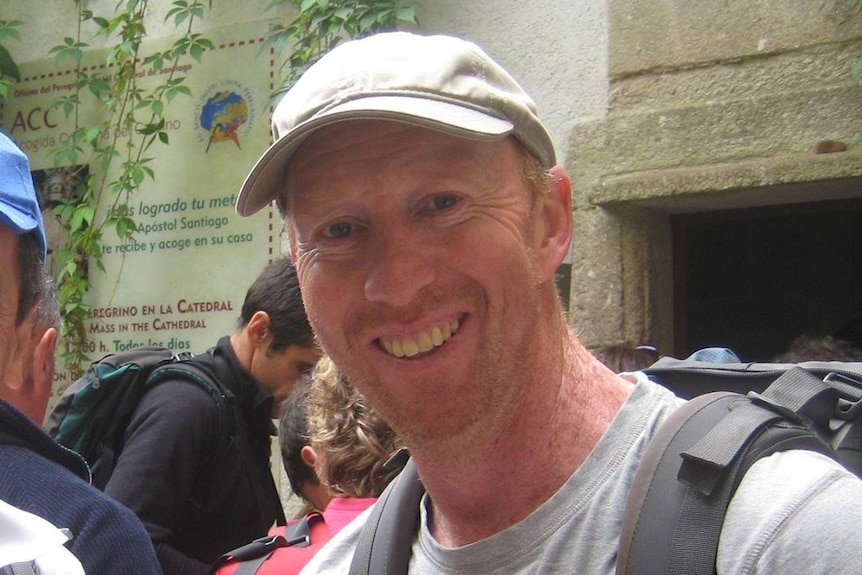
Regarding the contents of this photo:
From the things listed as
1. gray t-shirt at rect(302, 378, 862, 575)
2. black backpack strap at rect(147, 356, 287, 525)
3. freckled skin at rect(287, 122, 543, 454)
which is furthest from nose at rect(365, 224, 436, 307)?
black backpack strap at rect(147, 356, 287, 525)

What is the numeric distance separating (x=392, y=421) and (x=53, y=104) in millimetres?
4104

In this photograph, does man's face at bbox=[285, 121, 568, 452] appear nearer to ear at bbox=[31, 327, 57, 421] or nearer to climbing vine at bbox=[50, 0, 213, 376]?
ear at bbox=[31, 327, 57, 421]

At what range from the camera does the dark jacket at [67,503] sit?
1.76 metres

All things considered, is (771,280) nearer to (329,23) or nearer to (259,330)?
(329,23)

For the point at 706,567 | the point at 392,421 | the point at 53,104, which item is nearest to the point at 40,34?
the point at 53,104

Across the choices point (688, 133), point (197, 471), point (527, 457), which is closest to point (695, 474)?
point (527, 457)

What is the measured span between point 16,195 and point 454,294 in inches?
36.6

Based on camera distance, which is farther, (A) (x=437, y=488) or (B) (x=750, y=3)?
(B) (x=750, y=3)

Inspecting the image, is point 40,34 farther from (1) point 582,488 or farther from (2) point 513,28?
(1) point 582,488

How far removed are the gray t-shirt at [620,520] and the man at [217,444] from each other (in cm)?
140

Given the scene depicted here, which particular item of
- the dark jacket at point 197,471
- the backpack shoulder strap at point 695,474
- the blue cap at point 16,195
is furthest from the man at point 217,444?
the backpack shoulder strap at point 695,474

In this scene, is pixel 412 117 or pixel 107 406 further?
pixel 107 406

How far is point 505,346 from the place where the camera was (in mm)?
1352

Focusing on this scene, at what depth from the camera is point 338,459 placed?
2398 mm
